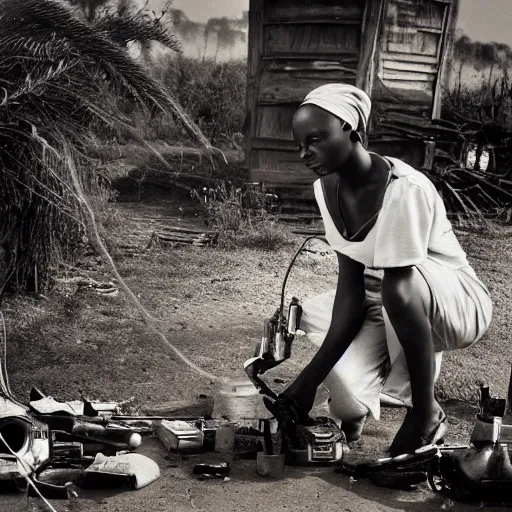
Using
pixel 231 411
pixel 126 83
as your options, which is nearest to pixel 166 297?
pixel 231 411

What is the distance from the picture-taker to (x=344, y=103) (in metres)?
3.57

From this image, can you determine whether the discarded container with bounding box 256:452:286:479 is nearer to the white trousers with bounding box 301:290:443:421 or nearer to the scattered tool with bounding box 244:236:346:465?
the scattered tool with bounding box 244:236:346:465

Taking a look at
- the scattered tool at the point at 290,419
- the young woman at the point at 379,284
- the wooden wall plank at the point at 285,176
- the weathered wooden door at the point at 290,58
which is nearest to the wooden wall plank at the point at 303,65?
the weathered wooden door at the point at 290,58

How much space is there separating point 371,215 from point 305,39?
1.17 meters

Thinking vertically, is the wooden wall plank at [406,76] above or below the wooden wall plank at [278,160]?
above

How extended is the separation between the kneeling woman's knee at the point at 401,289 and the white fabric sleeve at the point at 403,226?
0.17 feet

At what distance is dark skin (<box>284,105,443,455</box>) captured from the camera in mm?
3533

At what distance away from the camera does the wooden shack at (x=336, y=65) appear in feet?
14.1

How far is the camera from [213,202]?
14.3ft

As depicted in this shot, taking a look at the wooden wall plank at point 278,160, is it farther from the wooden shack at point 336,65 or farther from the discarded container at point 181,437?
the discarded container at point 181,437

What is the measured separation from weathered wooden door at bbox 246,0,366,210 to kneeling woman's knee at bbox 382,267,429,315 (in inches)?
38.7

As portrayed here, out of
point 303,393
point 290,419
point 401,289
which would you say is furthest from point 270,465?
point 401,289

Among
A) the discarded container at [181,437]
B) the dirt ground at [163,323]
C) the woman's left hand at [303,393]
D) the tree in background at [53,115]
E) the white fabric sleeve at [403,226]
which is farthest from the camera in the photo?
the dirt ground at [163,323]

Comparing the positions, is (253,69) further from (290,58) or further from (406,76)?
(406,76)
